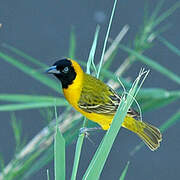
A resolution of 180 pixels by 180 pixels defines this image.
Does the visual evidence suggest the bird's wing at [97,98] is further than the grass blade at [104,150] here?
Yes

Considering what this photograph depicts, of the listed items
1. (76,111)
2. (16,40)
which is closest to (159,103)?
(76,111)

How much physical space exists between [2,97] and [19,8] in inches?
96.8

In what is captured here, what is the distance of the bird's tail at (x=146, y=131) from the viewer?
6.48 ft

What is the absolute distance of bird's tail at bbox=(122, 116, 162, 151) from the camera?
1977 mm

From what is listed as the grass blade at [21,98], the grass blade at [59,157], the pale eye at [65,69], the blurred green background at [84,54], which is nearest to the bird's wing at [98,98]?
the pale eye at [65,69]

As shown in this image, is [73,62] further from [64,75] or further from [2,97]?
[2,97]

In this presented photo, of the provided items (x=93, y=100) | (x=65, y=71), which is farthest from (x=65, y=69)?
(x=93, y=100)

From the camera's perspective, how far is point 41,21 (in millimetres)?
3979

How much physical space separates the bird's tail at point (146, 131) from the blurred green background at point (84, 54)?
152cm

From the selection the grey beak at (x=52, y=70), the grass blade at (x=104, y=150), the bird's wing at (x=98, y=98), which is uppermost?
the grey beak at (x=52, y=70)

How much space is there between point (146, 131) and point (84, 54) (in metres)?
1.90

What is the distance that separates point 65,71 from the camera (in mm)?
2072

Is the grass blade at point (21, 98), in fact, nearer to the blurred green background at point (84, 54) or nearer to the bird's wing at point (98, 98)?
the bird's wing at point (98, 98)

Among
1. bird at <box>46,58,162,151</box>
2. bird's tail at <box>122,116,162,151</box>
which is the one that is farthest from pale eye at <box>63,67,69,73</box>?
bird's tail at <box>122,116,162,151</box>
